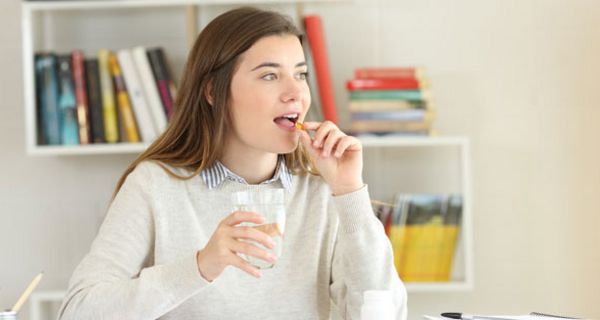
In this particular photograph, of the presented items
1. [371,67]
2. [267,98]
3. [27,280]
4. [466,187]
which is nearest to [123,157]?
[27,280]

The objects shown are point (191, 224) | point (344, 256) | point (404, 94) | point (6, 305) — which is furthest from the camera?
point (6, 305)

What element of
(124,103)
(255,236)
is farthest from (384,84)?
(255,236)

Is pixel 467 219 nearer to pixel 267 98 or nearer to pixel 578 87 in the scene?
pixel 578 87

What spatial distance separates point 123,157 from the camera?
119 inches

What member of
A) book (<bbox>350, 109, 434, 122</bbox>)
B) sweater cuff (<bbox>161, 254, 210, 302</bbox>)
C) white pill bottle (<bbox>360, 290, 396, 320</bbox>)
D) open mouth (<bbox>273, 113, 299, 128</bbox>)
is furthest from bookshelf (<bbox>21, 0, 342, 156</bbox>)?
white pill bottle (<bbox>360, 290, 396, 320</bbox>)

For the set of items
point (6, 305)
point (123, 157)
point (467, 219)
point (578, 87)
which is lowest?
point (6, 305)

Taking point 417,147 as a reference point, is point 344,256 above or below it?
below

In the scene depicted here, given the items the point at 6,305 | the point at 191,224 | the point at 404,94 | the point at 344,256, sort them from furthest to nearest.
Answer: the point at 6,305, the point at 404,94, the point at 191,224, the point at 344,256

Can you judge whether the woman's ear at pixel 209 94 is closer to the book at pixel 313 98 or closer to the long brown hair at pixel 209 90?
the long brown hair at pixel 209 90

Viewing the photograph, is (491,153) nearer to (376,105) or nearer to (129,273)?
(376,105)

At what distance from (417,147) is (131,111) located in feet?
2.91

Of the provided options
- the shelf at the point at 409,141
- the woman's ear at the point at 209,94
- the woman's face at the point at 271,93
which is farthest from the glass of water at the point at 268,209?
the shelf at the point at 409,141

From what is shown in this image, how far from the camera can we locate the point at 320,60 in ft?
9.18

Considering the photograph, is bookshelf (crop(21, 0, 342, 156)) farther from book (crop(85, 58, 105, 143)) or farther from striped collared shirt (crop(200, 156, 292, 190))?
striped collared shirt (crop(200, 156, 292, 190))
